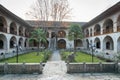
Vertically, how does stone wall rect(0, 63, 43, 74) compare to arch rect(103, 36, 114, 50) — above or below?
below

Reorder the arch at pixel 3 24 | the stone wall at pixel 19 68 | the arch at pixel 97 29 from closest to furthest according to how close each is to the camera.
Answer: the stone wall at pixel 19 68
the arch at pixel 3 24
the arch at pixel 97 29

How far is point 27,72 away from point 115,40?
49.2 ft

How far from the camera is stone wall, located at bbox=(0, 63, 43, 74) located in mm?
11367

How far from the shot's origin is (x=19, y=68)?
11398 mm

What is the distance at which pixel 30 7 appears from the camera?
34000 millimetres

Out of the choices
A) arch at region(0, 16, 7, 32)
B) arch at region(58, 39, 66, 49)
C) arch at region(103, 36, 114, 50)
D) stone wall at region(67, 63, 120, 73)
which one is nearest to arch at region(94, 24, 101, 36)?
arch at region(103, 36, 114, 50)

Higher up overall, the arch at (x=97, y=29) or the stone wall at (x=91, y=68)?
the arch at (x=97, y=29)

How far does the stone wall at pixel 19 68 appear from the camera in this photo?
11.4 metres

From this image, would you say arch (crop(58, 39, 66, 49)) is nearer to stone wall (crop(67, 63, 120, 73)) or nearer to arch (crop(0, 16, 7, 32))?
arch (crop(0, 16, 7, 32))

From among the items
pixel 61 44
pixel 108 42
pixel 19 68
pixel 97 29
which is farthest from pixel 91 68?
pixel 61 44

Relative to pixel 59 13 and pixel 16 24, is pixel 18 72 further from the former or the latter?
pixel 59 13

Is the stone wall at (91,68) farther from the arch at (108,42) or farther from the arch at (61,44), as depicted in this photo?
the arch at (61,44)

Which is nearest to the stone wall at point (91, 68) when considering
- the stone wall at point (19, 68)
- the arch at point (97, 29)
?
the stone wall at point (19, 68)

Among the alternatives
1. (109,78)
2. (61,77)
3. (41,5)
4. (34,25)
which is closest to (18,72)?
(61,77)
